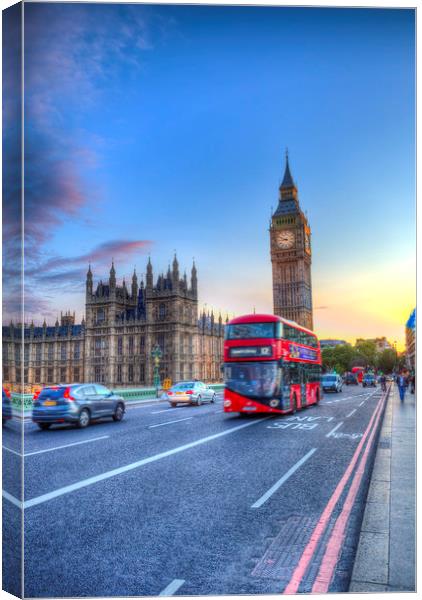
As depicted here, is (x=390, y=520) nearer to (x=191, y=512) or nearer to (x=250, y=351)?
(x=191, y=512)

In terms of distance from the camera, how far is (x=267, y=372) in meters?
10.4

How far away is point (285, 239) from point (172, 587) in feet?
15.0

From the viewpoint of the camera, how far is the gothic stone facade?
541 centimetres

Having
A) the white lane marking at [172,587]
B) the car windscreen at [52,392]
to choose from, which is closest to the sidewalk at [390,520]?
the white lane marking at [172,587]

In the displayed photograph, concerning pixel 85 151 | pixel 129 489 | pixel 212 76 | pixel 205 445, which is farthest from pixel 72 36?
pixel 205 445

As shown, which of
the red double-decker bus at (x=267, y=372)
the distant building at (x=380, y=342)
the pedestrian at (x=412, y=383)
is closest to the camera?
the pedestrian at (x=412, y=383)

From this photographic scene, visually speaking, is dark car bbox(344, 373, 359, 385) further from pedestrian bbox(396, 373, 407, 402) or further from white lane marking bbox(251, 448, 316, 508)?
white lane marking bbox(251, 448, 316, 508)

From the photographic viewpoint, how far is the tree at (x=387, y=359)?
7.64 metres

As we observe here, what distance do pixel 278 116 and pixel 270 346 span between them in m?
5.29

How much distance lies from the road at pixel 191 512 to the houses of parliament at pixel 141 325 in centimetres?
99

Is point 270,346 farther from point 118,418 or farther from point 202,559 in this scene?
point 202,559

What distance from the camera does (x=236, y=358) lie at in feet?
34.6

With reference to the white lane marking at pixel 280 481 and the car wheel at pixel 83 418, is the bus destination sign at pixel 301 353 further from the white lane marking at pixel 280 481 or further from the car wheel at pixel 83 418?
the car wheel at pixel 83 418

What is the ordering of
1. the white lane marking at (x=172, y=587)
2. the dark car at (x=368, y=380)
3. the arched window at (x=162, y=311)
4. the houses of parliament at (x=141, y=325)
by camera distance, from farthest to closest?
the dark car at (x=368, y=380), the arched window at (x=162, y=311), the houses of parliament at (x=141, y=325), the white lane marking at (x=172, y=587)
